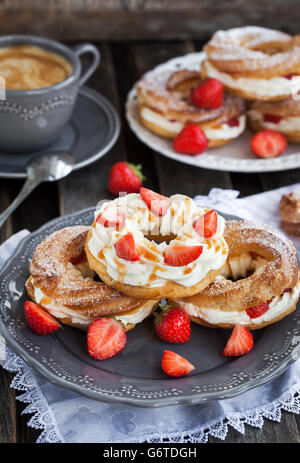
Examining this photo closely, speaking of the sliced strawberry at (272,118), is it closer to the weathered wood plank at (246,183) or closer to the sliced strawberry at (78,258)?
the weathered wood plank at (246,183)

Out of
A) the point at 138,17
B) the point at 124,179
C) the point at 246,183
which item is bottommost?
the point at 246,183

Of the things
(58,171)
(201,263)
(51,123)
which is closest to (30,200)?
(58,171)

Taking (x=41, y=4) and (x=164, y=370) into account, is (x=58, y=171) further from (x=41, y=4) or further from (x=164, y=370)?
(x=41, y=4)

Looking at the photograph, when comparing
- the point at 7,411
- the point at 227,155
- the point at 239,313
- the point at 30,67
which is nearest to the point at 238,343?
the point at 239,313

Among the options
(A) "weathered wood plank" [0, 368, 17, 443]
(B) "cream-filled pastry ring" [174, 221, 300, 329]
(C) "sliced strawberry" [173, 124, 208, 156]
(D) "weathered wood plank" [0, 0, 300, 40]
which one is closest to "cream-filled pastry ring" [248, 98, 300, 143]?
(C) "sliced strawberry" [173, 124, 208, 156]

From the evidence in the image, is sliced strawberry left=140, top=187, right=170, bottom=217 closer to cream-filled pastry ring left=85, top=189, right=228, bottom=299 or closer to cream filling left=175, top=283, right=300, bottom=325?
cream-filled pastry ring left=85, top=189, right=228, bottom=299

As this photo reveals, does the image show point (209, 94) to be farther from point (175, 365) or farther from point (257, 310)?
point (175, 365)

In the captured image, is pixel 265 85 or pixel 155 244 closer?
pixel 155 244

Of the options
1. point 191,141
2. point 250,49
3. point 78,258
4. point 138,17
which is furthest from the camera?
point 138,17
